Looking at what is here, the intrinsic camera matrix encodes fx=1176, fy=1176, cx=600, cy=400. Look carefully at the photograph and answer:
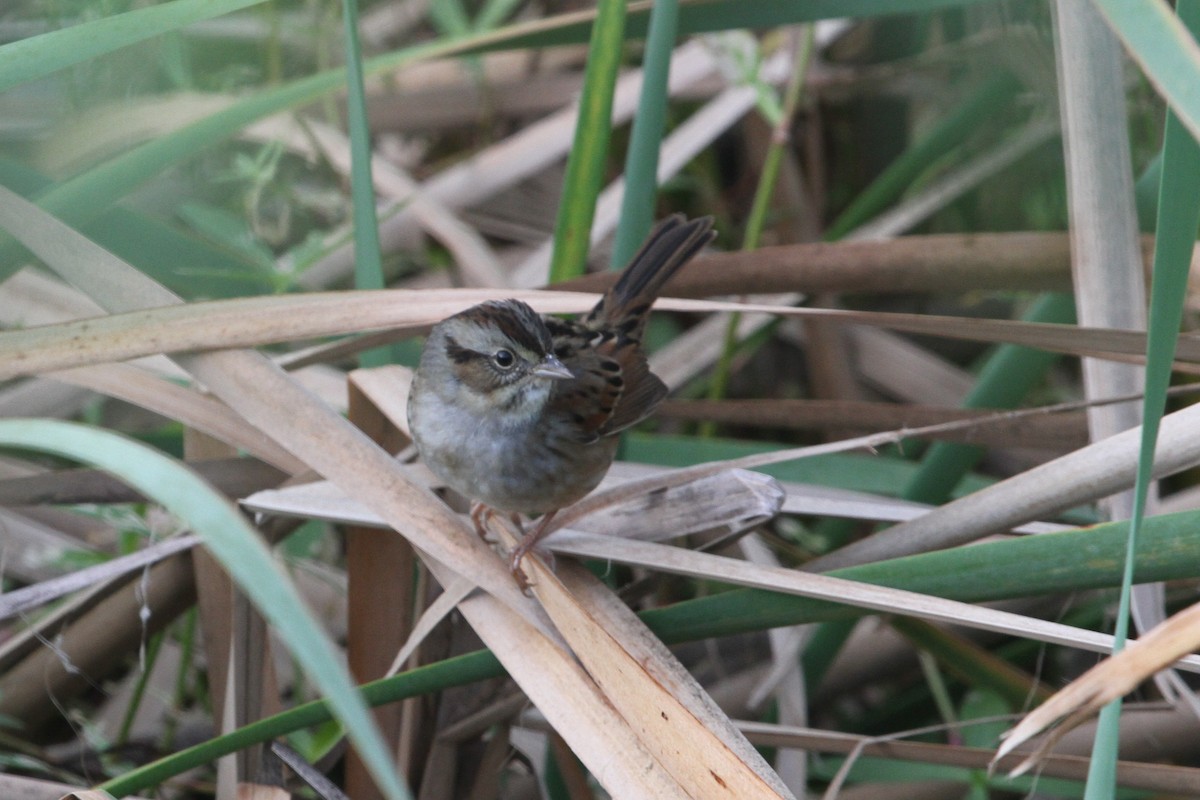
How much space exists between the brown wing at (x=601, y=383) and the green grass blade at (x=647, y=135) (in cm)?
19

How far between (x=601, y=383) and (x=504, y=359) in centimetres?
24

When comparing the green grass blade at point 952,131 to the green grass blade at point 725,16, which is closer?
the green grass blade at point 725,16

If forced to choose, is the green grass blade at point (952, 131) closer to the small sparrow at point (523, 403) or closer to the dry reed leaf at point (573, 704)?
the small sparrow at point (523, 403)

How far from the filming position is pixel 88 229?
2293 millimetres

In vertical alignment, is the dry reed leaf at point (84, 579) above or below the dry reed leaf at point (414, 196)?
below

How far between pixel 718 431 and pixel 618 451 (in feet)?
2.93

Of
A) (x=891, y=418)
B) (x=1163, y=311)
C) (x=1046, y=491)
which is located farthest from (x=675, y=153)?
(x=1163, y=311)

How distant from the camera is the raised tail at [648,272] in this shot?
7.20 feet

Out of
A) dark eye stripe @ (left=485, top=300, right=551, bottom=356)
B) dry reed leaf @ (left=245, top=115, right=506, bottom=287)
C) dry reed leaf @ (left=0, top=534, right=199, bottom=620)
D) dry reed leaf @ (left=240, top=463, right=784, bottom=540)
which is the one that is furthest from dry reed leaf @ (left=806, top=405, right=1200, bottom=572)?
dry reed leaf @ (left=245, top=115, right=506, bottom=287)

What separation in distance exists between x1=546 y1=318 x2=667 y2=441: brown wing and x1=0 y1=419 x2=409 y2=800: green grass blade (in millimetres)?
1177

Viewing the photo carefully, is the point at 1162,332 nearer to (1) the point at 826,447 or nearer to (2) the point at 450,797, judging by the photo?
(1) the point at 826,447

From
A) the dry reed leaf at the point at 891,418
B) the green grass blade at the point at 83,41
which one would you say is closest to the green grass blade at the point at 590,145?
the dry reed leaf at the point at 891,418

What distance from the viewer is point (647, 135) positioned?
199cm

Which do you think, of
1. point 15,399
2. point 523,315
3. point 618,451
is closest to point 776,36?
point 618,451
